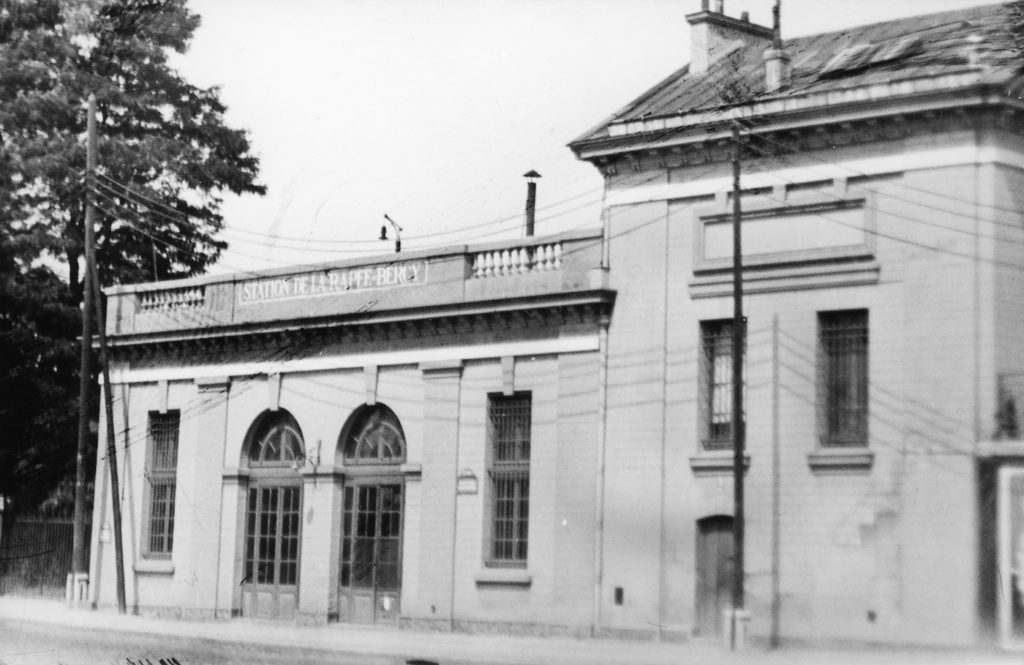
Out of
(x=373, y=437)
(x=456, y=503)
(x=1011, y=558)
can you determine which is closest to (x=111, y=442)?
(x=373, y=437)

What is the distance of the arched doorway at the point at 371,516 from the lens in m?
26.7

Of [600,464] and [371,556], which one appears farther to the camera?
[371,556]

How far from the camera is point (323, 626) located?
1049 inches

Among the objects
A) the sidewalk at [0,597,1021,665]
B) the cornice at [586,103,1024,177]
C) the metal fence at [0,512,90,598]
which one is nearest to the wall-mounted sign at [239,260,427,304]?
the cornice at [586,103,1024,177]

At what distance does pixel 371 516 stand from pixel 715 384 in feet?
27.1

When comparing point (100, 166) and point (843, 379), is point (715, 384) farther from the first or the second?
point (100, 166)

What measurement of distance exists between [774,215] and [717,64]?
192 inches

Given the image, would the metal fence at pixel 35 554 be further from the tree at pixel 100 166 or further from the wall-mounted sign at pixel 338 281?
the wall-mounted sign at pixel 338 281

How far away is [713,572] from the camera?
2131 cm

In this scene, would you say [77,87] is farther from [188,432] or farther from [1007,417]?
[1007,417]

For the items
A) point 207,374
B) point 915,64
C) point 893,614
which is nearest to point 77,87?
point 207,374

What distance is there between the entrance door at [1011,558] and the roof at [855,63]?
4581mm

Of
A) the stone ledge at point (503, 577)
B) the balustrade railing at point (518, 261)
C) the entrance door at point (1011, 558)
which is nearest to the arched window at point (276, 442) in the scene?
the balustrade railing at point (518, 261)

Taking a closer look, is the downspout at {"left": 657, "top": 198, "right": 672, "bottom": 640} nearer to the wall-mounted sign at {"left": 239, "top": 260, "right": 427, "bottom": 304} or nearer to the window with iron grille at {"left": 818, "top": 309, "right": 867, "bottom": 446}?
the window with iron grille at {"left": 818, "top": 309, "right": 867, "bottom": 446}
